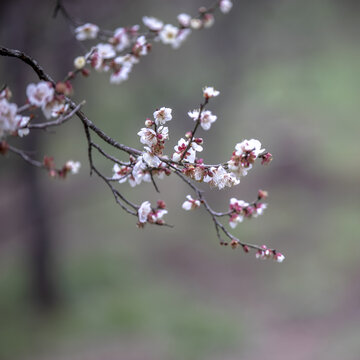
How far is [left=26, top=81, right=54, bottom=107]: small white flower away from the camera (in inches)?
60.6

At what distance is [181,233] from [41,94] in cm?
942

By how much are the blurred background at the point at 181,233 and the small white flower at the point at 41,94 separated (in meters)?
5.03

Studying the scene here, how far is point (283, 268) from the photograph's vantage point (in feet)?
29.3

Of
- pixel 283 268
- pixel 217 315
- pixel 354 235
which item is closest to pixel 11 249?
pixel 217 315

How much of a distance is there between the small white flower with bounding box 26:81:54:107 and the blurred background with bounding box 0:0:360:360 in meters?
5.03

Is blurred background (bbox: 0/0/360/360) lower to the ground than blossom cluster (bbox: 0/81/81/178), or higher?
higher

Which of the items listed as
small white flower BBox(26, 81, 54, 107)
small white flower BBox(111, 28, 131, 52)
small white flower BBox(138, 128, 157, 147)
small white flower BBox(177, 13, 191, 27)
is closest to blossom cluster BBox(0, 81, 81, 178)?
small white flower BBox(26, 81, 54, 107)

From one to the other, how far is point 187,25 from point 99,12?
519 cm

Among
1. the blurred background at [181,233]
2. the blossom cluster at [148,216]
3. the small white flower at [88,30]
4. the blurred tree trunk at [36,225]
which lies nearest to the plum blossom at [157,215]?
the blossom cluster at [148,216]

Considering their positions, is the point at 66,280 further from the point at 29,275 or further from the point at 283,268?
the point at 283,268

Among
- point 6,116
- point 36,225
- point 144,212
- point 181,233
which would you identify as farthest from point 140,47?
point 181,233

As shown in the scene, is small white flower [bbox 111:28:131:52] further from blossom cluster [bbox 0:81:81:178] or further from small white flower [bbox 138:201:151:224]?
blossom cluster [bbox 0:81:81:178]

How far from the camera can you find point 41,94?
1.55 meters

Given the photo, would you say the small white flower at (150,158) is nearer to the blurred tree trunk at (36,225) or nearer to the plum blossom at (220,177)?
the plum blossom at (220,177)
